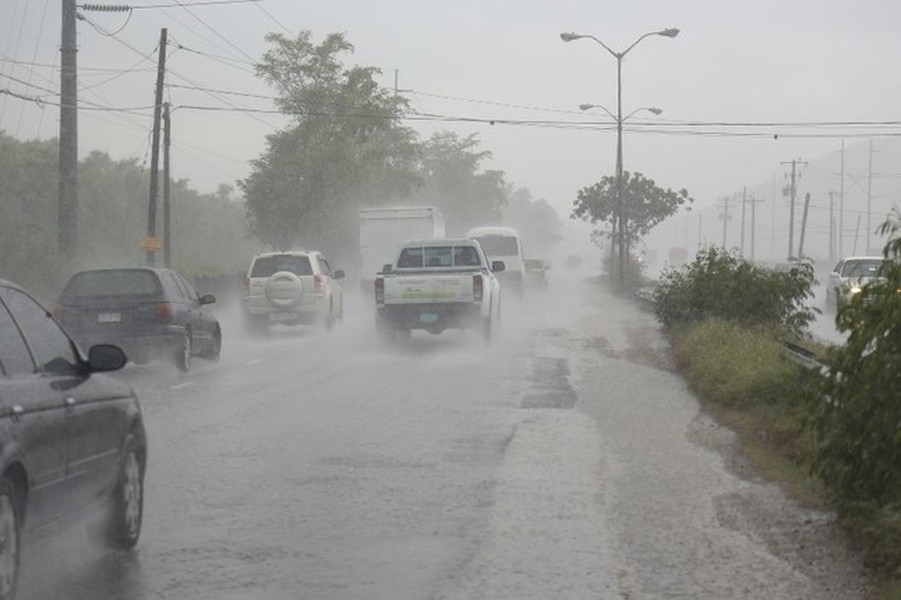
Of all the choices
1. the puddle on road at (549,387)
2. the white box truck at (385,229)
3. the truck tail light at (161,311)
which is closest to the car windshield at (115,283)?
the truck tail light at (161,311)

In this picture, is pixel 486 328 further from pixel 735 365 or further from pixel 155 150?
pixel 155 150

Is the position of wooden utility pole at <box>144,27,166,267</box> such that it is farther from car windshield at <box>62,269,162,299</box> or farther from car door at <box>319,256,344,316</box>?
car windshield at <box>62,269,162,299</box>

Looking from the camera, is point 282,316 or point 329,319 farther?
point 329,319

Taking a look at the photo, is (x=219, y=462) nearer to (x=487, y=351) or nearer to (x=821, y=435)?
(x=821, y=435)

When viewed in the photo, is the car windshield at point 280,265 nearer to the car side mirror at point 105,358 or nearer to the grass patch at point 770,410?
the grass patch at point 770,410

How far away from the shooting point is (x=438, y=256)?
29797 mm

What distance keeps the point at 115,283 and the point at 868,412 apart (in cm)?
1622

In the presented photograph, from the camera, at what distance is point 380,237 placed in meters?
51.8

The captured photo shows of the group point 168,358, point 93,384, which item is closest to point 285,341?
point 168,358

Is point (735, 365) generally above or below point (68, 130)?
below

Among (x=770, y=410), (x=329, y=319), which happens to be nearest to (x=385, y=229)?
(x=329, y=319)

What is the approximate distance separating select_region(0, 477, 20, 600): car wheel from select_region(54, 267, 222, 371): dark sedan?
613 inches

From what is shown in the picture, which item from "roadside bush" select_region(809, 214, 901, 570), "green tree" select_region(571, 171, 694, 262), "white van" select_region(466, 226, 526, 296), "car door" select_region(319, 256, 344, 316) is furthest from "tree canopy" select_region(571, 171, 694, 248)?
"roadside bush" select_region(809, 214, 901, 570)

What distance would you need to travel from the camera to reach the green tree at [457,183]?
130875 millimetres
